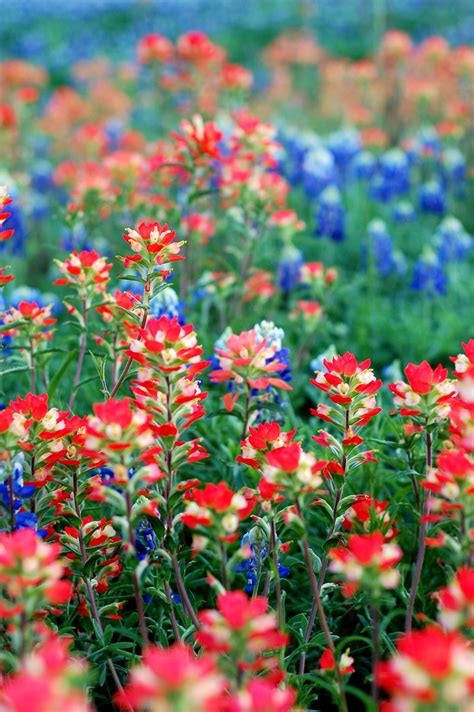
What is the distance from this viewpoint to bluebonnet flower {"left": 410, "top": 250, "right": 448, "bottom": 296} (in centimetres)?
331

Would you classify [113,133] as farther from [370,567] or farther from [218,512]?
[370,567]

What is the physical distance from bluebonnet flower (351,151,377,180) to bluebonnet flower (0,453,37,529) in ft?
11.3

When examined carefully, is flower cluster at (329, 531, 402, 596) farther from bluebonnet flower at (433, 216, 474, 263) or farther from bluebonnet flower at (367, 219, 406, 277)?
bluebonnet flower at (433, 216, 474, 263)

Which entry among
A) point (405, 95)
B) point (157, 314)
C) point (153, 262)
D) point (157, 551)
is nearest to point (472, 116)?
point (405, 95)

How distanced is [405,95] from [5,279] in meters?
5.10

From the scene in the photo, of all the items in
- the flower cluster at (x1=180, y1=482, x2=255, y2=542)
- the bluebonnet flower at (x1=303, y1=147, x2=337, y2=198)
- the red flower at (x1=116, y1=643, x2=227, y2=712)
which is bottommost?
the red flower at (x1=116, y1=643, x2=227, y2=712)

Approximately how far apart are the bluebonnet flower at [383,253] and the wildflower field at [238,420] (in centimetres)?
1

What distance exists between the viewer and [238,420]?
2.30 metres

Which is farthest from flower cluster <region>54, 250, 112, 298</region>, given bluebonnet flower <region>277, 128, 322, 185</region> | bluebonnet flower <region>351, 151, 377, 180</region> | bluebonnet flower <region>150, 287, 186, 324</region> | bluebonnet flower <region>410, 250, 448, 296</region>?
bluebonnet flower <region>351, 151, 377, 180</region>

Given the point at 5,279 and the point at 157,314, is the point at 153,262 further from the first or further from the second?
Answer: the point at 157,314

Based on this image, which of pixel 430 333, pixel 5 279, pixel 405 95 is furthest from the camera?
pixel 405 95

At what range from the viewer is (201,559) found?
180cm

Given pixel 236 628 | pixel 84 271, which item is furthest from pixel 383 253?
pixel 236 628

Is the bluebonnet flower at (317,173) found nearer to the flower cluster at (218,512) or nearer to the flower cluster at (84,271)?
the flower cluster at (84,271)
